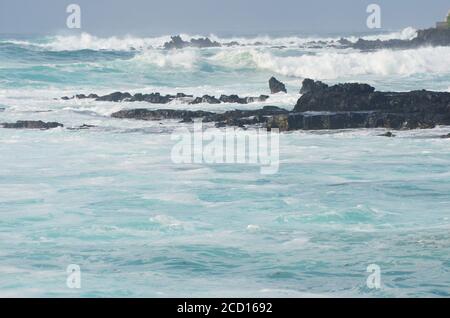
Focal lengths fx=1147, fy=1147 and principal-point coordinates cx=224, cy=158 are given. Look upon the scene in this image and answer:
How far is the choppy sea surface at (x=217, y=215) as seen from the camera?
13102mm

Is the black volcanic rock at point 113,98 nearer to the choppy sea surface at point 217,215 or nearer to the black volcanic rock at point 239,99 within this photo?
the black volcanic rock at point 239,99

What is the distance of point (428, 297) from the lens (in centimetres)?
1232

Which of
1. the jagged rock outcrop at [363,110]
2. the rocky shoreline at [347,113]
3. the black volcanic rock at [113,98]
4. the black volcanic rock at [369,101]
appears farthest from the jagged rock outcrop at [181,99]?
the jagged rock outcrop at [363,110]

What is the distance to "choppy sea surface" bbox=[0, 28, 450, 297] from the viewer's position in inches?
516

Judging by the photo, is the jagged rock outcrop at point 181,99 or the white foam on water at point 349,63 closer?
the jagged rock outcrop at point 181,99

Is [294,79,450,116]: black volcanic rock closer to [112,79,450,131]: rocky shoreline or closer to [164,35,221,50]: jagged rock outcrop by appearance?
[112,79,450,131]: rocky shoreline

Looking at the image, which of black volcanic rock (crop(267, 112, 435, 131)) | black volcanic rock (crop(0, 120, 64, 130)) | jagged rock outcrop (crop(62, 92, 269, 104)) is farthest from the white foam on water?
black volcanic rock (crop(0, 120, 64, 130))

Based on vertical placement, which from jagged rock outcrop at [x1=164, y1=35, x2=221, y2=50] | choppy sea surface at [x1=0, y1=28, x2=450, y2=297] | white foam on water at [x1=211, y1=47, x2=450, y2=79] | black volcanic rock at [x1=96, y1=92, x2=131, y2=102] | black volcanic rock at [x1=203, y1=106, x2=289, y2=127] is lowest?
choppy sea surface at [x1=0, y1=28, x2=450, y2=297]

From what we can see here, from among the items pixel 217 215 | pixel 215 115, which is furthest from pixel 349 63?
pixel 217 215

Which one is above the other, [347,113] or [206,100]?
[206,100]

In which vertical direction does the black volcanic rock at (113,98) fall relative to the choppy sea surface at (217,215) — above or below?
above

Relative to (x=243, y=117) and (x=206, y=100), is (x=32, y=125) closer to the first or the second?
(x=243, y=117)

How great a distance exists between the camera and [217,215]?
16.9m

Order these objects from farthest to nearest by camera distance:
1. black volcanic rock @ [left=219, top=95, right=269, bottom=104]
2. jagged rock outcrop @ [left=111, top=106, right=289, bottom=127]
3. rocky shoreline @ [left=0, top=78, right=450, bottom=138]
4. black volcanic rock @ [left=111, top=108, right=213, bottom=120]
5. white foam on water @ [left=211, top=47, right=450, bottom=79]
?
white foam on water @ [left=211, top=47, right=450, bottom=79]
black volcanic rock @ [left=219, top=95, right=269, bottom=104]
black volcanic rock @ [left=111, top=108, right=213, bottom=120]
jagged rock outcrop @ [left=111, top=106, right=289, bottom=127]
rocky shoreline @ [left=0, top=78, right=450, bottom=138]
